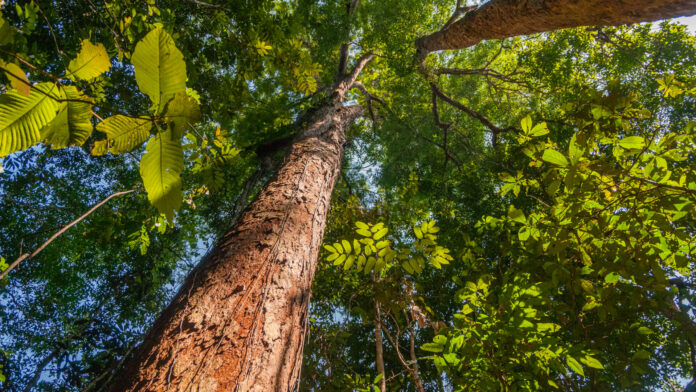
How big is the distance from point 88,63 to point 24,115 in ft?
0.53

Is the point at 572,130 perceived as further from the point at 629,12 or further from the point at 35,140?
the point at 35,140

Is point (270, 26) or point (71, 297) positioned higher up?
point (270, 26)

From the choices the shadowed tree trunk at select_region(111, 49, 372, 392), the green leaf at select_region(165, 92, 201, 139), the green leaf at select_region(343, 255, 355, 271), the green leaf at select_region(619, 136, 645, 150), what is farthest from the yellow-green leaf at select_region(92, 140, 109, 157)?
the green leaf at select_region(619, 136, 645, 150)

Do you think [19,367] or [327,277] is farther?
[19,367]

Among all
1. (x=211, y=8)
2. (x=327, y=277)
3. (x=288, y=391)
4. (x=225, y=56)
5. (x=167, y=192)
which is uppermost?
(x=211, y=8)

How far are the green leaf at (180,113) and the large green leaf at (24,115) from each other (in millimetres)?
188

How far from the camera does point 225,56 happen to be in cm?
268

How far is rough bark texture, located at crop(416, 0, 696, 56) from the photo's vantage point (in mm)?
1236

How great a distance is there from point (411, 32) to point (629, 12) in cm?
398

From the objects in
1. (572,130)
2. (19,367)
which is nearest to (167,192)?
(572,130)

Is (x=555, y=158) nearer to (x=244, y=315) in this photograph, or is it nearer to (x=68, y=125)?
(x=244, y=315)

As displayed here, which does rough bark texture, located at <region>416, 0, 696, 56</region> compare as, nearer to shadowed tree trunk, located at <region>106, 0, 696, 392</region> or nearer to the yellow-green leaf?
shadowed tree trunk, located at <region>106, 0, 696, 392</region>

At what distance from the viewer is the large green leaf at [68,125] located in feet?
1.61

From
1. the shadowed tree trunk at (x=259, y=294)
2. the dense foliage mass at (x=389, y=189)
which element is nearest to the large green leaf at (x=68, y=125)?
the dense foliage mass at (x=389, y=189)
